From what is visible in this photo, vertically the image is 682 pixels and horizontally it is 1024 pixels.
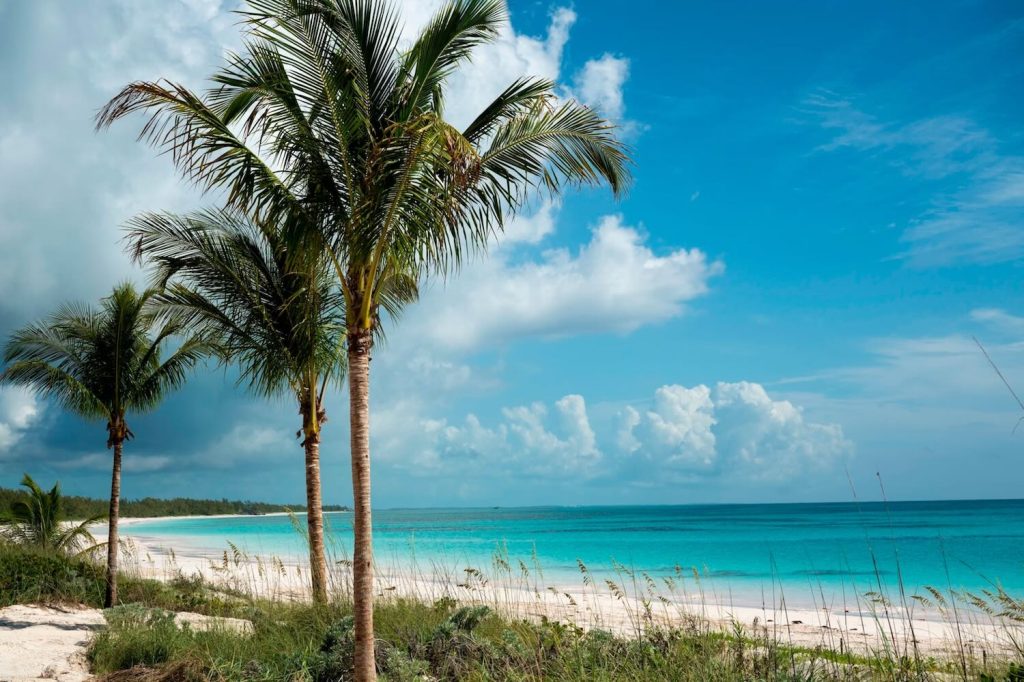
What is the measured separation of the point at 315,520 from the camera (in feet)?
36.4

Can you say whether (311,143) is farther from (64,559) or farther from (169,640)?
(64,559)

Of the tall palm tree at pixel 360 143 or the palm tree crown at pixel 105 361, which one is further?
the palm tree crown at pixel 105 361

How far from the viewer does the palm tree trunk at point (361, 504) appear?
5812mm

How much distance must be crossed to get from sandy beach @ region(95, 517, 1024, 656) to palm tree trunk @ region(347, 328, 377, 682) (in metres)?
1.68

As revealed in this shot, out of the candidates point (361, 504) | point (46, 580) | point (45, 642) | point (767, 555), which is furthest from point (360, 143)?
point (767, 555)

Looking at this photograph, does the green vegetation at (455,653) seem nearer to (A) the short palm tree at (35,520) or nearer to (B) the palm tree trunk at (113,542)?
(B) the palm tree trunk at (113,542)

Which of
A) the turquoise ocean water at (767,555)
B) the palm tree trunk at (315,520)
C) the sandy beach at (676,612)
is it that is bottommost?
the turquoise ocean water at (767,555)

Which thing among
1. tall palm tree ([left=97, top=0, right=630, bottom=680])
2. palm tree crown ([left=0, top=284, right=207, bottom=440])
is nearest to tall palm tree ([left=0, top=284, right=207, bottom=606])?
palm tree crown ([left=0, top=284, right=207, bottom=440])

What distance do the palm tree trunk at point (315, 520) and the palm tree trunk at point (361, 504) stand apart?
176 inches

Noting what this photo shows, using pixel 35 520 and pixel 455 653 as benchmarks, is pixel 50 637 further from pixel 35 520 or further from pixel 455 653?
pixel 35 520

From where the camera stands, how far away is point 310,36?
254 inches

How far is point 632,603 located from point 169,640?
10.7 metres

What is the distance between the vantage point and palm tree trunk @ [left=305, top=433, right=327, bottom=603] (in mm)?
10789

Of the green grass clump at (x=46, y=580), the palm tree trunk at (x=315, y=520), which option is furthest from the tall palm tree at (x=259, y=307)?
the green grass clump at (x=46, y=580)
